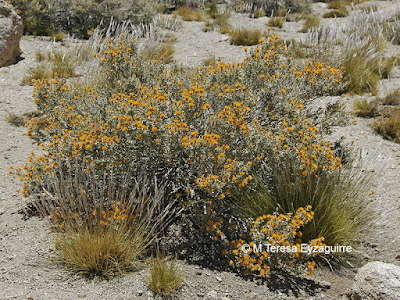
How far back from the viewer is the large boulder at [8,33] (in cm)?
724

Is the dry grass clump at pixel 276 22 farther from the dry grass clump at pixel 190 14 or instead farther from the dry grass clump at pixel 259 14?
the dry grass clump at pixel 190 14

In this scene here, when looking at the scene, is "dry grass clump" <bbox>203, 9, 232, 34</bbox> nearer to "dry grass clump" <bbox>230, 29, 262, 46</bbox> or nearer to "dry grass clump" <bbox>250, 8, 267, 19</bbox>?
"dry grass clump" <bbox>230, 29, 262, 46</bbox>

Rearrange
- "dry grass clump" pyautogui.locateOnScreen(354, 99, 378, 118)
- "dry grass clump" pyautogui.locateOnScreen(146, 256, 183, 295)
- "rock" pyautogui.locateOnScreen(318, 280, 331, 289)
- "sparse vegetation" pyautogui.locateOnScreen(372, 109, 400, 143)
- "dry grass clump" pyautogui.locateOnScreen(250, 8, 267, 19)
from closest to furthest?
"dry grass clump" pyautogui.locateOnScreen(146, 256, 183, 295) → "rock" pyautogui.locateOnScreen(318, 280, 331, 289) → "sparse vegetation" pyautogui.locateOnScreen(372, 109, 400, 143) → "dry grass clump" pyautogui.locateOnScreen(354, 99, 378, 118) → "dry grass clump" pyautogui.locateOnScreen(250, 8, 267, 19)

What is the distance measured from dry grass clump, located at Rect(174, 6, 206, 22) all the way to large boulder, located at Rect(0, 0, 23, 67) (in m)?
5.57

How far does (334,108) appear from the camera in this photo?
4.74 m

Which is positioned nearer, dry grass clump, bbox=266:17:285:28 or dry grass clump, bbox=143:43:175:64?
dry grass clump, bbox=143:43:175:64

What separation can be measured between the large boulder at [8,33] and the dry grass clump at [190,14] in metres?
5.57

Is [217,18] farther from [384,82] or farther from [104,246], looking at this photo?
[104,246]

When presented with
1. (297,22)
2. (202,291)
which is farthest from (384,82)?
(202,291)

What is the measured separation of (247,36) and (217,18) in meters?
2.69

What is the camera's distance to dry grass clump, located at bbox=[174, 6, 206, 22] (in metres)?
11.8

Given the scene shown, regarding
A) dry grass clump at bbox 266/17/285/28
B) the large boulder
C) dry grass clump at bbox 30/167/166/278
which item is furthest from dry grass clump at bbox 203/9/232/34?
dry grass clump at bbox 30/167/166/278

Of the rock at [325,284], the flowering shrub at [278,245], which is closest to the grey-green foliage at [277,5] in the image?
the flowering shrub at [278,245]

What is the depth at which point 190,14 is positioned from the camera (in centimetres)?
1191
